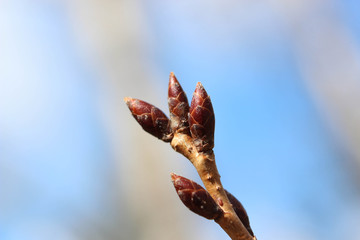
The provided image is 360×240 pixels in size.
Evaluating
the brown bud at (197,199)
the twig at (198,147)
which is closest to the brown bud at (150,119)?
the twig at (198,147)

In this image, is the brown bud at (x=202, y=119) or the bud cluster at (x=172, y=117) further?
the bud cluster at (x=172, y=117)

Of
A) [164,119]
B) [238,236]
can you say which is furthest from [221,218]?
[164,119]

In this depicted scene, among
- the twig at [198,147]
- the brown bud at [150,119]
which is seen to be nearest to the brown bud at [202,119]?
the twig at [198,147]

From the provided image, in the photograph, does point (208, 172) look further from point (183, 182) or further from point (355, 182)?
point (355, 182)

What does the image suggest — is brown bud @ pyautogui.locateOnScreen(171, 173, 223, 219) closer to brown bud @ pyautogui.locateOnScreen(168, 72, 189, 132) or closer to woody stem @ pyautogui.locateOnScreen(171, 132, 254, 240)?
woody stem @ pyautogui.locateOnScreen(171, 132, 254, 240)

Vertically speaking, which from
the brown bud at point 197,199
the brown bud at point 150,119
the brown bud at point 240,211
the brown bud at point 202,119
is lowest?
the brown bud at point 197,199

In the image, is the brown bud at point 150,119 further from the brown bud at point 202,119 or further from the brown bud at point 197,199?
the brown bud at point 197,199

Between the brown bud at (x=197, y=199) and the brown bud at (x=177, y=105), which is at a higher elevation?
the brown bud at (x=177, y=105)
